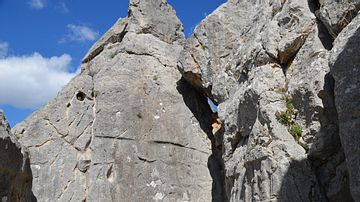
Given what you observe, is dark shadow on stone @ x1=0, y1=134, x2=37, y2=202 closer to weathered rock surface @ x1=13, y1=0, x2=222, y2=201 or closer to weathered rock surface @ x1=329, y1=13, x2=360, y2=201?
weathered rock surface @ x1=13, y1=0, x2=222, y2=201

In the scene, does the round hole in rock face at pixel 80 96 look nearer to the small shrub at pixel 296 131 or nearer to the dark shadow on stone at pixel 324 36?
the small shrub at pixel 296 131

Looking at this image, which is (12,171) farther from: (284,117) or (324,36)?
(324,36)

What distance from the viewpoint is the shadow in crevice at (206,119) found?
14.6 meters

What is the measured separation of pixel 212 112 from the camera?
16.9 metres

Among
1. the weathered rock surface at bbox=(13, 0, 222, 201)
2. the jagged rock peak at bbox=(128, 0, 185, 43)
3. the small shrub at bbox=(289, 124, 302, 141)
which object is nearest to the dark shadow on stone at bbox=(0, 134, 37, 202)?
the weathered rock surface at bbox=(13, 0, 222, 201)

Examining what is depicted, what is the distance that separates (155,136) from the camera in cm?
1433

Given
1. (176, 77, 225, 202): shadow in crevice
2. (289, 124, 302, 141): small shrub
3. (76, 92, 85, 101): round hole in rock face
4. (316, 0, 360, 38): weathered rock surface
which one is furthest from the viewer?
(76, 92, 85, 101): round hole in rock face

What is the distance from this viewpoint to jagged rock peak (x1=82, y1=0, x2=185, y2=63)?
17.4 metres

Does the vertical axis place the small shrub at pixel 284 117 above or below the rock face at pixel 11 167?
above

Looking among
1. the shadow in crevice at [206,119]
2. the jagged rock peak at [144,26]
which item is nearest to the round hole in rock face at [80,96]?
the jagged rock peak at [144,26]

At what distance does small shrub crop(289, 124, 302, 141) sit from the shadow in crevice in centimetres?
641

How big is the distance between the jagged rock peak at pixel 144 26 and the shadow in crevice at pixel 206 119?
10.1 feet

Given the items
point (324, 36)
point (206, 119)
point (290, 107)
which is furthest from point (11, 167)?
point (206, 119)

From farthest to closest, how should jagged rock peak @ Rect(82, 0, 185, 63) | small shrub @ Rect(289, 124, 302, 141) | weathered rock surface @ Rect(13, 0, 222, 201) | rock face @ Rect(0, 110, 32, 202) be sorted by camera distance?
jagged rock peak @ Rect(82, 0, 185, 63)
weathered rock surface @ Rect(13, 0, 222, 201)
small shrub @ Rect(289, 124, 302, 141)
rock face @ Rect(0, 110, 32, 202)
